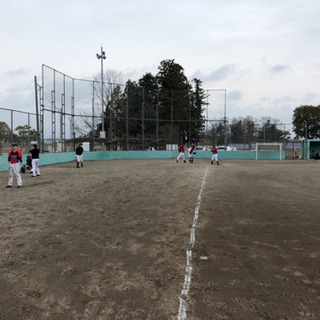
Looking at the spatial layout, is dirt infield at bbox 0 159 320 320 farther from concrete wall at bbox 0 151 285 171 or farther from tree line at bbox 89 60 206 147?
tree line at bbox 89 60 206 147

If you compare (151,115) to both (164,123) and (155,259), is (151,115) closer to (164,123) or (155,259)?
(164,123)

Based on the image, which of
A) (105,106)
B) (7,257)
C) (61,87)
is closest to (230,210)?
(7,257)

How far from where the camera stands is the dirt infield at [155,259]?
9.89ft

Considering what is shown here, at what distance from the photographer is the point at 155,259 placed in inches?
165

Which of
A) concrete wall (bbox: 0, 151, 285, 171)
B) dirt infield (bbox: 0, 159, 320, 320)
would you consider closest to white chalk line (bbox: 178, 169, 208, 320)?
dirt infield (bbox: 0, 159, 320, 320)

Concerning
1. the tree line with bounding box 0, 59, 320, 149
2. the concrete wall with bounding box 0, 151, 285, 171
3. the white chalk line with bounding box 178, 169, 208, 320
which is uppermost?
the tree line with bounding box 0, 59, 320, 149

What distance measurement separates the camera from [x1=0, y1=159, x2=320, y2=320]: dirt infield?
9.89 ft

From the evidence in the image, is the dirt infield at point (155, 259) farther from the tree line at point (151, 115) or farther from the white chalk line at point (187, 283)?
the tree line at point (151, 115)

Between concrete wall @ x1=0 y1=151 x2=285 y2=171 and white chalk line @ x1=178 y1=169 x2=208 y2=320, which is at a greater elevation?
concrete wall @ x1=0 y1=151 x2=285 y2=171

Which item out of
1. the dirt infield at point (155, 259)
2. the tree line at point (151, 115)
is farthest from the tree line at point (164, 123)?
the dirt infield at point (155, 259)

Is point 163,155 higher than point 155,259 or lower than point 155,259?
higher

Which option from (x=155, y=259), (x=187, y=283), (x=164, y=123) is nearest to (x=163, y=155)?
(x=164, y=123)

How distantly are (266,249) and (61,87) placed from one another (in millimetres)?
25966

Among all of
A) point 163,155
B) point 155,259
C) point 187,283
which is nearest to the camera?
point 187,283
